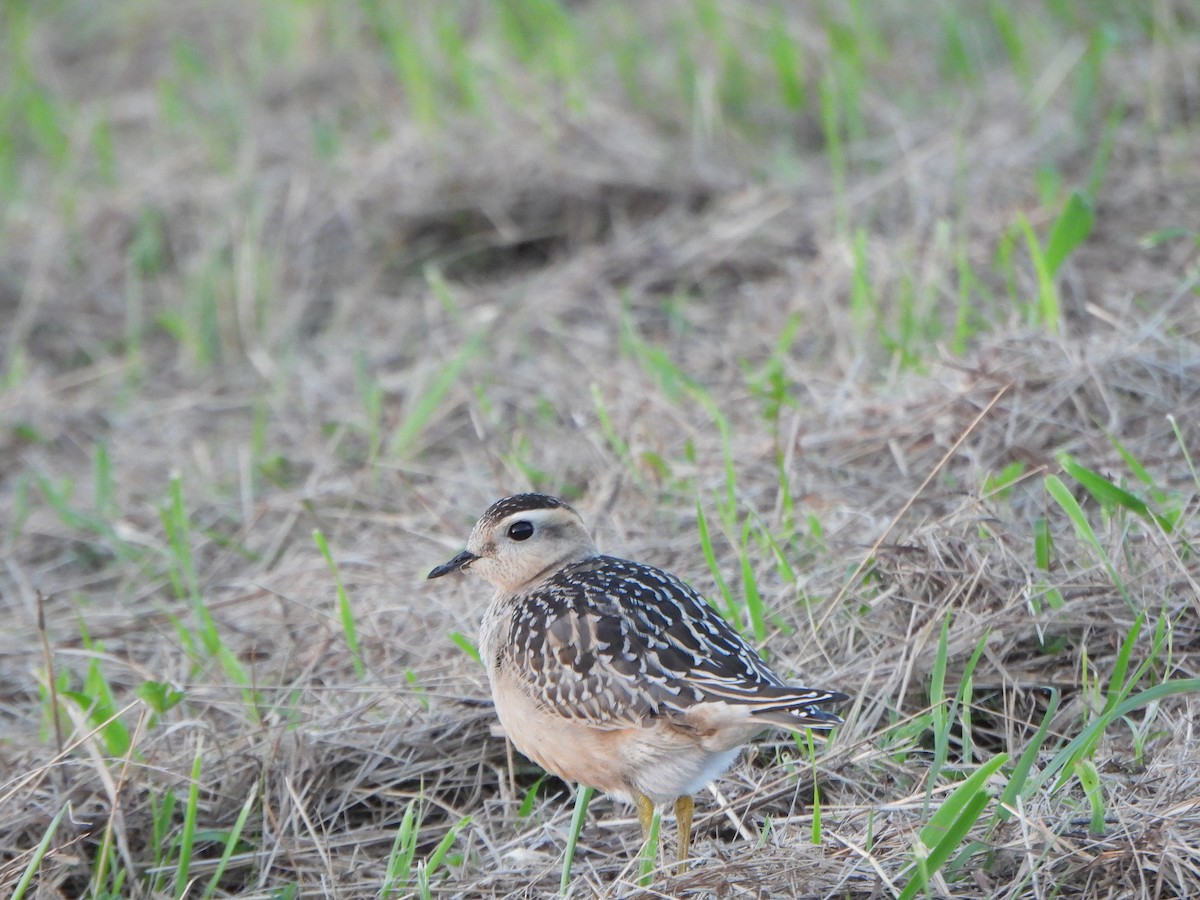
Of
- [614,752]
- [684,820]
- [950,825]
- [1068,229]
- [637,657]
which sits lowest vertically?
[684,820]

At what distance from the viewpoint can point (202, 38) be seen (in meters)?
11.8

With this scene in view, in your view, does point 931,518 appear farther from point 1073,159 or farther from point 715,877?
point 1073,159

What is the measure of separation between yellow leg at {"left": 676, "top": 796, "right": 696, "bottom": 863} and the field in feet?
0.24

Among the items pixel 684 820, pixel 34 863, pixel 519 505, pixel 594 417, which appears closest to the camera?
pixel 34 863

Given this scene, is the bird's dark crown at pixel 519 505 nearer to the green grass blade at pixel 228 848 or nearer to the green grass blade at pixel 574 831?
the green grass blade at pixel 574 831

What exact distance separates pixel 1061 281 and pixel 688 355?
179cm

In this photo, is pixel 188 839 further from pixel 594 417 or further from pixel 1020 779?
pixel 594 417

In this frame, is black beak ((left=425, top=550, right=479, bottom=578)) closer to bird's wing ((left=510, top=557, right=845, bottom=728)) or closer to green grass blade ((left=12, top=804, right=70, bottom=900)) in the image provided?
bird's wing ((left=510, top=557, right=845, bottom=728))

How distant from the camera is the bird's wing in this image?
371cm

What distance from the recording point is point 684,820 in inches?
156

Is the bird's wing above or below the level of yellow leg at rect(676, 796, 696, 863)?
above

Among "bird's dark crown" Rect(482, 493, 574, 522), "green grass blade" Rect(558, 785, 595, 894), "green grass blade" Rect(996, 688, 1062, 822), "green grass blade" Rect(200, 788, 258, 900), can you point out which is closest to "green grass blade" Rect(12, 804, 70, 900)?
"green grass blade" Rect(200, 788, 258, 900)

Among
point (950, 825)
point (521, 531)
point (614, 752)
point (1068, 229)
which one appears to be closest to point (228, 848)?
point (614, 752)

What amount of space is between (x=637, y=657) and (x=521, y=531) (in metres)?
0.83
